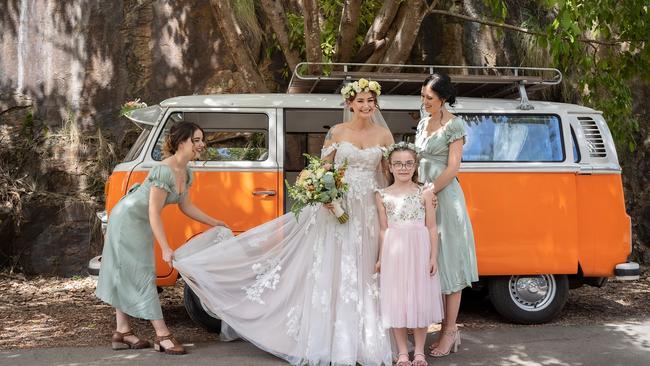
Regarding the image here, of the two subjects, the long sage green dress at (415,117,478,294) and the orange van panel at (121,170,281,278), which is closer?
the long sage green dress at (415,117,478,294)

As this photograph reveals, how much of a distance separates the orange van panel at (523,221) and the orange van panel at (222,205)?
1.90 meters

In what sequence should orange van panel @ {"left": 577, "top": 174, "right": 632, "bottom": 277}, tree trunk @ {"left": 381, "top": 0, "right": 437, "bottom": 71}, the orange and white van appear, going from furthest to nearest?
tree trunk @ {"left": 381, "top": 0, "right": 437, "bottom": 71}, orange van panel @ {"left": 577, "top": 174, "right": 632, "bottom": 277}, the orange and white van

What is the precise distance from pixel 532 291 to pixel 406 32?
3914 millimetres

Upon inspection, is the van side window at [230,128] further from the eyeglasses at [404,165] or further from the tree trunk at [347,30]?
the tree trunk at [347,30]

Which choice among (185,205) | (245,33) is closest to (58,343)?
(185,205)

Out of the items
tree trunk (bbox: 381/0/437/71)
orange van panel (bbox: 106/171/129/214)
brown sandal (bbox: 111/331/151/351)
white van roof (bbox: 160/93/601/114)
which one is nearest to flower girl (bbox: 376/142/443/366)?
white van roof (bbox: 160/93/601/114)

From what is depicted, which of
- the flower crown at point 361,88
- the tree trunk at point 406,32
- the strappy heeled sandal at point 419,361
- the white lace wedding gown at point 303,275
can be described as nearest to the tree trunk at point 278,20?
the tree trunk at point 406,32

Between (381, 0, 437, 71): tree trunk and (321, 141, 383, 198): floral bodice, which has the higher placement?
(381, 0, 437, 71): tree trunk

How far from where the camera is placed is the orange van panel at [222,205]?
6.70 meters

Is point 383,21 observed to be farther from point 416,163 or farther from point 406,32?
point 416,163

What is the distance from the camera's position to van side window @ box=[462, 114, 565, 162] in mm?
7094

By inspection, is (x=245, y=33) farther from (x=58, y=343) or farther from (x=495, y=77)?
(x=58, y=343)

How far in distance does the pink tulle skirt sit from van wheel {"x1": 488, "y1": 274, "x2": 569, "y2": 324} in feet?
5.75

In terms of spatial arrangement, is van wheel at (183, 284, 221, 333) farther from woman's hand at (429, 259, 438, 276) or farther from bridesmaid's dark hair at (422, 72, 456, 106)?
bridesmaid's dark hair at (422, 72, 456, 106)
